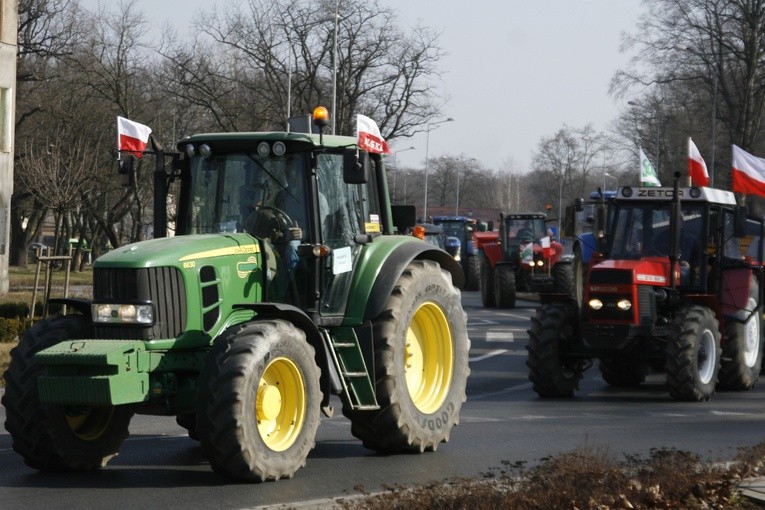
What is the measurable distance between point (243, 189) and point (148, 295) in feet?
5.33

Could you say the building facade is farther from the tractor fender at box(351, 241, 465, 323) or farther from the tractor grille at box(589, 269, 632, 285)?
the tractor fender at box(351, 241, 465, 323)

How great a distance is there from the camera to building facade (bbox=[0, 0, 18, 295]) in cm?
4019

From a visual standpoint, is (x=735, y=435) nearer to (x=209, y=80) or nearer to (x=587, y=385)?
(x=587, y=385)

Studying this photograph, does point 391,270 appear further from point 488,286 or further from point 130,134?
point 488,286

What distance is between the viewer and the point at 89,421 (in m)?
9.94

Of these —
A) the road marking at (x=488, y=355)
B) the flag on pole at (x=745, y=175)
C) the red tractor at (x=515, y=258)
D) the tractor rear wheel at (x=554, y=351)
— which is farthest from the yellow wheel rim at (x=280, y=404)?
the red tractor at (x=515, y=258)

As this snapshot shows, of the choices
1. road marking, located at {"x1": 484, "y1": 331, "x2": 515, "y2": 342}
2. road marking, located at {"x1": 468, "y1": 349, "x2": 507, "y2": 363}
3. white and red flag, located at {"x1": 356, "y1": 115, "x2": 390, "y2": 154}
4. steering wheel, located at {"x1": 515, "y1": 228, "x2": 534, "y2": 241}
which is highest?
white and red flag, located at {"x1": 356, "y1": 115, "x2": 390, "y2": 154}

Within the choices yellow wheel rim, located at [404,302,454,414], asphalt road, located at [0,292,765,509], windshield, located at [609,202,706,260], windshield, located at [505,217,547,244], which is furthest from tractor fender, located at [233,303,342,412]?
windshield, located at [505,217,547,244]

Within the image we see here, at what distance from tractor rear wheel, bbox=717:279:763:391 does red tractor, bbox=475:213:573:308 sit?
1858 centimetres

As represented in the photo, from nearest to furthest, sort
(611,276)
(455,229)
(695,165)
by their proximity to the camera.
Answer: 1. (611,276)
2. (695,165)
3. (455,229)

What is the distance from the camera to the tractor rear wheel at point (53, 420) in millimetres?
9414

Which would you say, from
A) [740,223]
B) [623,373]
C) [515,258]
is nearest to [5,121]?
[515,258]

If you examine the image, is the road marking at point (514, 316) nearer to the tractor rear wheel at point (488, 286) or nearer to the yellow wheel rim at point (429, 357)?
the tractor rear wheel at point (488, 286)

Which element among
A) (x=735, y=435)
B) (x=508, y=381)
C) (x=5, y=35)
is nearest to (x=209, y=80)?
(x=5, y=35)
